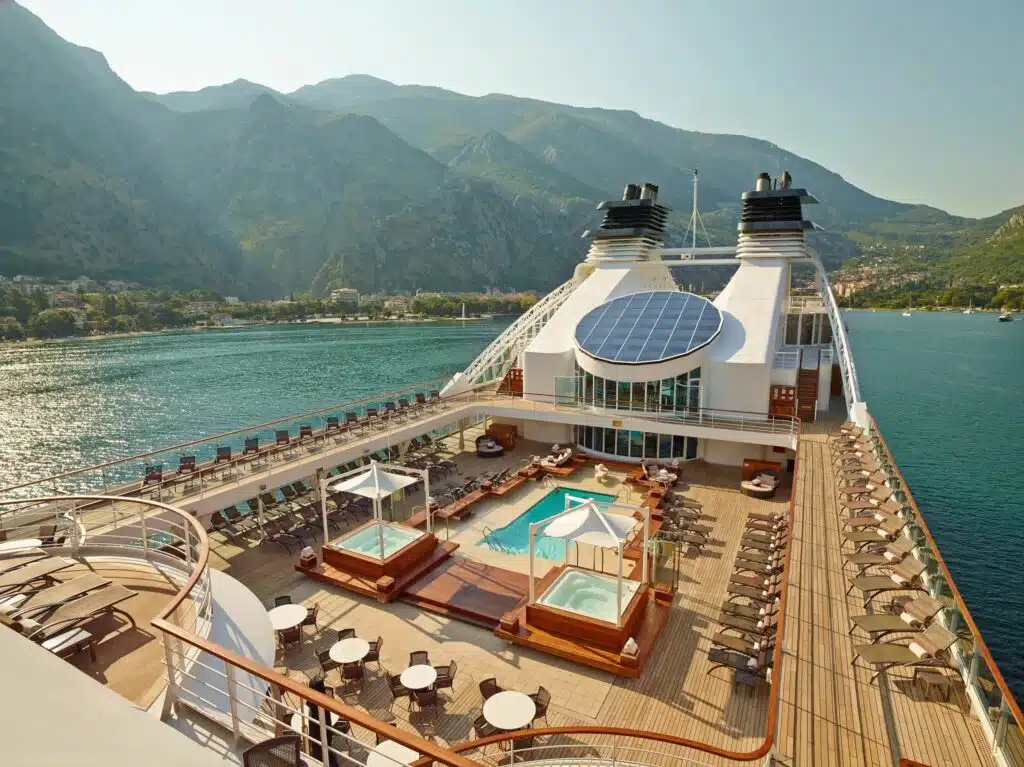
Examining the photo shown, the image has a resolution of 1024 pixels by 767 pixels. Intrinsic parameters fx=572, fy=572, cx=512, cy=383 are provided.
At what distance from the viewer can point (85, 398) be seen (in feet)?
167

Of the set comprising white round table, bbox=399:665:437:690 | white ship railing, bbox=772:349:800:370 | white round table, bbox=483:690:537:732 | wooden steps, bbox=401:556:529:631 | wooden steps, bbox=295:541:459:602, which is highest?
white ship railing, bbox=772:349:800:370

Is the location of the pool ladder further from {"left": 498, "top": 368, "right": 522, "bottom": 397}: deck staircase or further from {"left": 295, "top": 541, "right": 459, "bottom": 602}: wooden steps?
{"left": 498, "top": 368, "right": 522, "bottom": 397}: deck staircase

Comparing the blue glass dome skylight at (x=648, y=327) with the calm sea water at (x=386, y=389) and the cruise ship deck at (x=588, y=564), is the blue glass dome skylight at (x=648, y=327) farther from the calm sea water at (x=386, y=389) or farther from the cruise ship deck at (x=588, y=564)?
the calm sea water at (x=386, y=389)

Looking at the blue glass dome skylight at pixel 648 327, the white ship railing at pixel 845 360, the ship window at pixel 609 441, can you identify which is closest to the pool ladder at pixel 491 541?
the ship window at pixel 609 441

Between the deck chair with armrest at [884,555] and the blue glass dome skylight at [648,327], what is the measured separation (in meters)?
11.9

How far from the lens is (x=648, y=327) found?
2367 cm

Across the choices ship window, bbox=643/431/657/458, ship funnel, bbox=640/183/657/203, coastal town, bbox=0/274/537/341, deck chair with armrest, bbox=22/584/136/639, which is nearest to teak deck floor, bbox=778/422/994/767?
deck chair with armrest, bbox=22/584/136/639

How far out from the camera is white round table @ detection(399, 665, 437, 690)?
9.04 metres

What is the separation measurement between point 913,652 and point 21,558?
40.3ft

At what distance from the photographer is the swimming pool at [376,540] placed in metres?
13.9

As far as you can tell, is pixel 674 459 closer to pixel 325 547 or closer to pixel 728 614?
pixel 728 614

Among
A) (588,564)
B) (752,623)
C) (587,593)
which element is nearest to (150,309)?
Answer: (588,564)

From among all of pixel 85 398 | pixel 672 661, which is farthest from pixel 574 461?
pixel 85 398

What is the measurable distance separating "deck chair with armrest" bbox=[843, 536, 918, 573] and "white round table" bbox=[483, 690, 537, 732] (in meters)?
6.25
